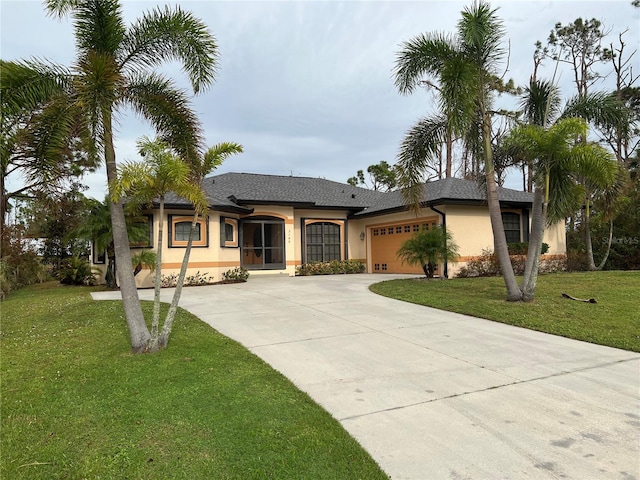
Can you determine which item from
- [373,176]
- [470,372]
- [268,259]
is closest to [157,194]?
[470,372]

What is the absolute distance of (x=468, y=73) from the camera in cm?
894

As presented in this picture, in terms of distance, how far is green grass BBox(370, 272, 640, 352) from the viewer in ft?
23.3

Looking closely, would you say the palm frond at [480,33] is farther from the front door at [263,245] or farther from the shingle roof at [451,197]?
the front door at [263,245]

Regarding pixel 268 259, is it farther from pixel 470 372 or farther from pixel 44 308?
pixel 470 372

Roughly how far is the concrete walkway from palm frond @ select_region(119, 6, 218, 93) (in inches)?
185

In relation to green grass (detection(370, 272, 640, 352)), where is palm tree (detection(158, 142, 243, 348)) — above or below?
above

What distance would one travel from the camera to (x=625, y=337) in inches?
260

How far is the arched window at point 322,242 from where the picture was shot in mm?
19188

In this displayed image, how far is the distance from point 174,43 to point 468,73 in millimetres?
6250

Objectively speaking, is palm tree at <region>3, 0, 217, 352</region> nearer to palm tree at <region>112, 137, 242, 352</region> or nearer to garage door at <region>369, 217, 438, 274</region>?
palm tree at <region>112, 137, 242, 352</region>

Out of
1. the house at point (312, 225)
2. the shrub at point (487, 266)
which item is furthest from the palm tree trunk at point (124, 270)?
the shrub at point (487, 266)

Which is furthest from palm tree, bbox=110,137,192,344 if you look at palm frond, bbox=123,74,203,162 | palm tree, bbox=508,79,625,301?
palm tree, bbox=508,79,625,301

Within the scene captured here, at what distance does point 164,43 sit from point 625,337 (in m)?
9.04

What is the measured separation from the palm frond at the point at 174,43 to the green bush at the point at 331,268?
12099mm
